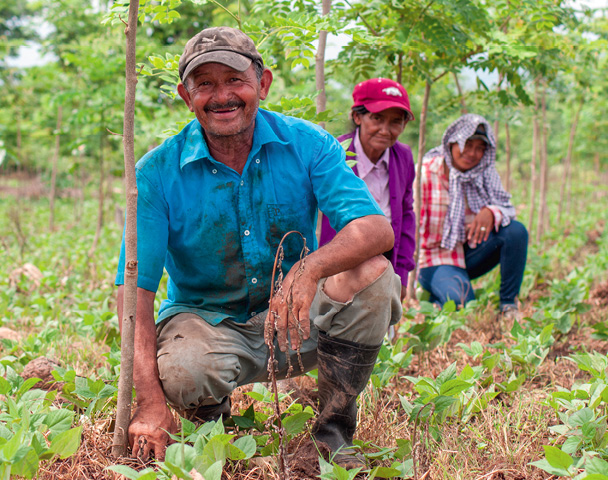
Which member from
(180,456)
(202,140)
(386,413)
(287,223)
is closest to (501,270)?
(386,413)

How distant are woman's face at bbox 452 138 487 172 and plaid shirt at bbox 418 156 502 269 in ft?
0.53

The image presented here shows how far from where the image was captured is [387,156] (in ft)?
11.7

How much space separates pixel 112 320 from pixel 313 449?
1724mm

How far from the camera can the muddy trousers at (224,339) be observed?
76.7 inches

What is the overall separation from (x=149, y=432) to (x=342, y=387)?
68cm

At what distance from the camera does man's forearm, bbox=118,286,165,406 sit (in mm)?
1951

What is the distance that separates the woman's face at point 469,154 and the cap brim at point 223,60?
2.55 metres

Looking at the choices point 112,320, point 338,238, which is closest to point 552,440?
point 338,238

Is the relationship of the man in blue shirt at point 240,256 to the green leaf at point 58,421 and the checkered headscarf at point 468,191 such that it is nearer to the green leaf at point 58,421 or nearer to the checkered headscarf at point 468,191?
the green leaf at point 58,421

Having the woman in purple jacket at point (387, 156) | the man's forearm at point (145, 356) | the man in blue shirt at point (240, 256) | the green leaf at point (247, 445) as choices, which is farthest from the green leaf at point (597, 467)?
the woman in purple jacket at point (387, 156)

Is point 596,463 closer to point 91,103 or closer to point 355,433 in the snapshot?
point 355,433

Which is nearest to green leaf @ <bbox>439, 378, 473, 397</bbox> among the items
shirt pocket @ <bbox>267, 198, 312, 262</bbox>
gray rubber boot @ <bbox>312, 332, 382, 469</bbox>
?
gray rubber boot @ <bbox>312, 332, 382, 469</bbox>

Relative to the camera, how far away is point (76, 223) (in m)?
11.0

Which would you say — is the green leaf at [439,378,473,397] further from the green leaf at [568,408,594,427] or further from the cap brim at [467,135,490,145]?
the cap brim at [467,135,490,145]
